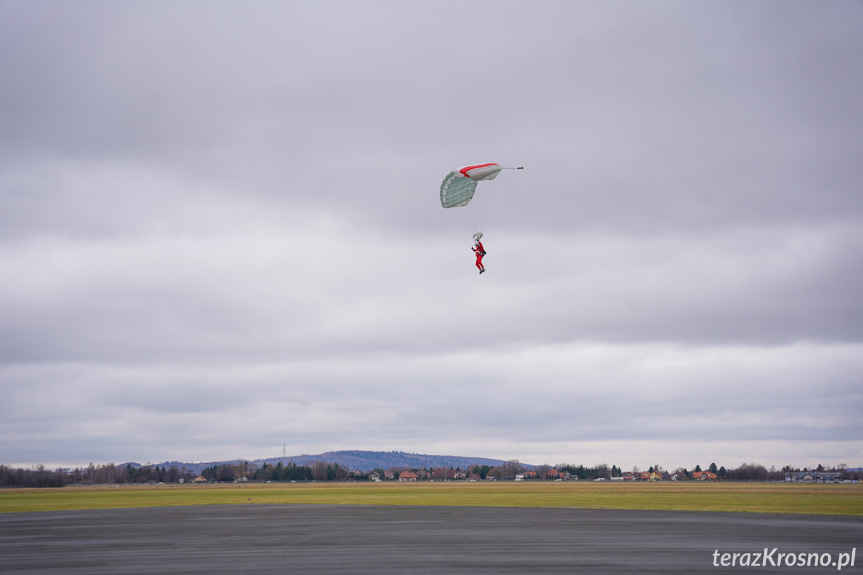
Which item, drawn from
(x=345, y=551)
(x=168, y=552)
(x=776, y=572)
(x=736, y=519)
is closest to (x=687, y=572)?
(x=776, y=572)

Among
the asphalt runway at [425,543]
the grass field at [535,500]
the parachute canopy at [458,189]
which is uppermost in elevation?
the parachute canopy at [458,189]

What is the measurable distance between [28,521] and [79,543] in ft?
72.9

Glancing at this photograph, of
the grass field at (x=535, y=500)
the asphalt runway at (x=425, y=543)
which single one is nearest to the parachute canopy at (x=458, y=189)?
the asphalt runway at (x=425, y=543)

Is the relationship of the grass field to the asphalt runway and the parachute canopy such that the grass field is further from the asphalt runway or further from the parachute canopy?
the parachute canopy

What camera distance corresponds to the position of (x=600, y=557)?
27.6 m

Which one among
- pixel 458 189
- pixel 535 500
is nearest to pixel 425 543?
pixel 458 189

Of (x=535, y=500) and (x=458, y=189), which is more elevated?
(x=458, y=189)

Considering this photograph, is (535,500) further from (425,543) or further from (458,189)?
(425,543)

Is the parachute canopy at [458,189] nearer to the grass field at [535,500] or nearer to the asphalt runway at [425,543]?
the asphalt runway at [425,543]

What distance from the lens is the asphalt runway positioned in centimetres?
2538

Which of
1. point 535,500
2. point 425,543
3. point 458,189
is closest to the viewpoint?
point 425,543

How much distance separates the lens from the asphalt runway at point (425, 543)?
999 inches

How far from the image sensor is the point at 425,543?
32719 millimetres

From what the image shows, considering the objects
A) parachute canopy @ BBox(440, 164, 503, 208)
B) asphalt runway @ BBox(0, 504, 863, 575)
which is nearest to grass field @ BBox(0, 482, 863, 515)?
asphalt runway @ BBox(0, 504, 863, 575)
